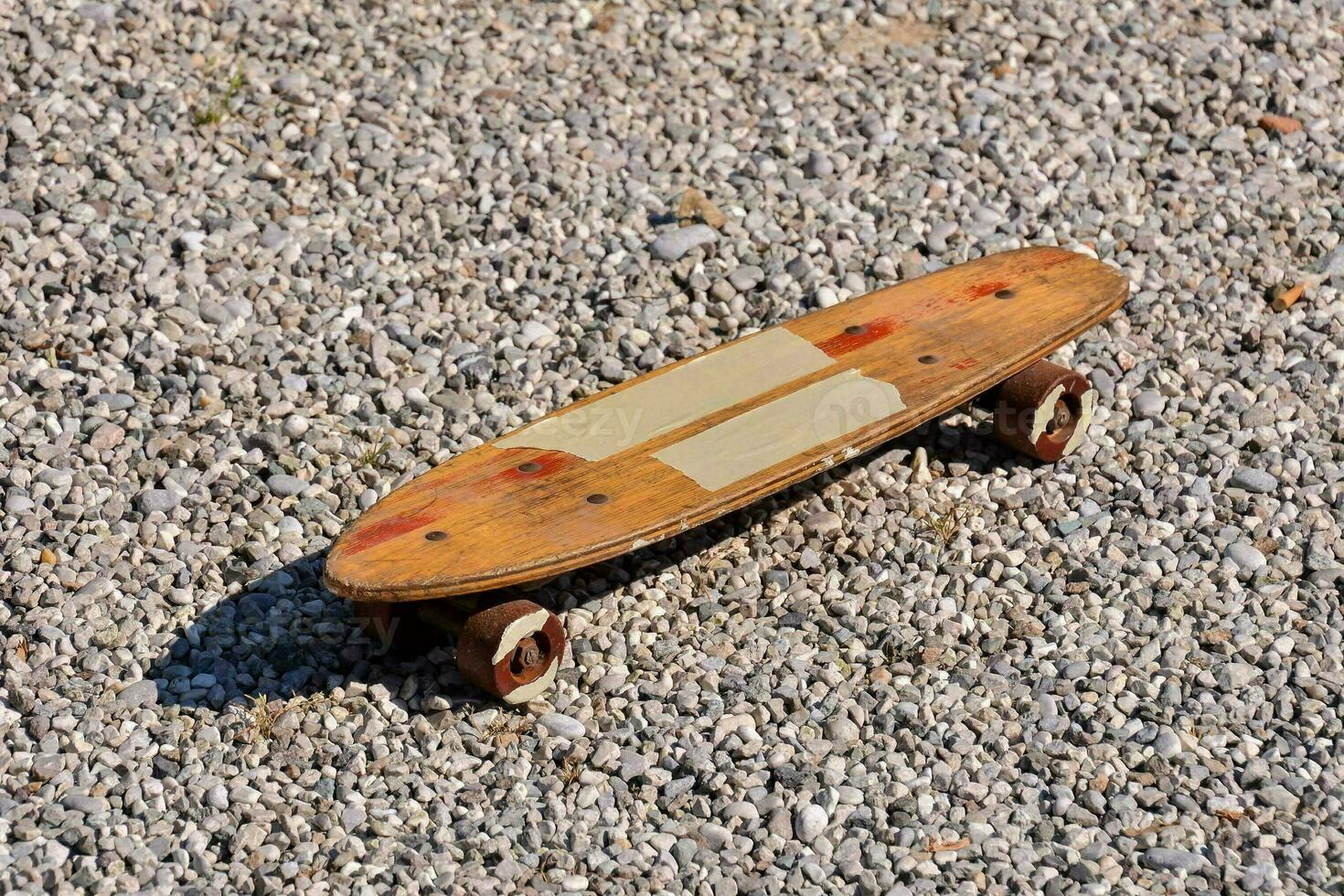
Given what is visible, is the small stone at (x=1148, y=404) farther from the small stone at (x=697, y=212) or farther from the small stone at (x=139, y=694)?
the small stone at (x=139, y=694)

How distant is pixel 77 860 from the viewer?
11.9 feet

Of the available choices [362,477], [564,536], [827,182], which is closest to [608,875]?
[564,536]

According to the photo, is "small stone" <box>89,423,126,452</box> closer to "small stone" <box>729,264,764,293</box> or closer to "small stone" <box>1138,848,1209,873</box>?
"small stone" <box>729,264,764,293</box>

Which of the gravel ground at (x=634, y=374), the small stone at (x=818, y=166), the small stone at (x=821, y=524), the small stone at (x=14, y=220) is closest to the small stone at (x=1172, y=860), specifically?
the gravel ground at (x=634, y=374)

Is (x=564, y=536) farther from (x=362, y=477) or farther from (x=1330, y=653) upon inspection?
(x=1330, y=653)

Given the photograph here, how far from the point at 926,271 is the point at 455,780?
2.69 metres

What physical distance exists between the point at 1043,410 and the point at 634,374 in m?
1.28

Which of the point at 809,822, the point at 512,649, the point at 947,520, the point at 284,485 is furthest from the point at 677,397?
the point at 809,822

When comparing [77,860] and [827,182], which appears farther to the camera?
[827,182]

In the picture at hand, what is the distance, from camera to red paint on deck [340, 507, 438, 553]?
4.01m

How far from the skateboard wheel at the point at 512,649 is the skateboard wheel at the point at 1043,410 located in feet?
5.28

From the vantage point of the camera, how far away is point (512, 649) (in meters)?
4.02

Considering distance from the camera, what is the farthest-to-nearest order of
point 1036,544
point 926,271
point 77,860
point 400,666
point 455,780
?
1. point 926,271
2. point 1036,544
3. point 400,666
4. point 455,780
5. point 77,860

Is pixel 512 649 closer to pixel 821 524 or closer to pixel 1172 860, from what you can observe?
pixel 821 524
